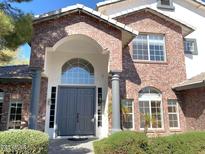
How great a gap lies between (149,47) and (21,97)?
825cm

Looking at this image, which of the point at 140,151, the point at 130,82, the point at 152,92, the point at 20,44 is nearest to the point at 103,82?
the point at 130,82

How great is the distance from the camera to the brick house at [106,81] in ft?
36.8

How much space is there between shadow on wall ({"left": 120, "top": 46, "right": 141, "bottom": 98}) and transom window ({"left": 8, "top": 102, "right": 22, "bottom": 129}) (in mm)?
5964

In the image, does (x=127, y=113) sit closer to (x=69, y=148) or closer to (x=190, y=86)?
(x=190, y=86)

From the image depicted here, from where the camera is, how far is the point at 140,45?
13766 mm

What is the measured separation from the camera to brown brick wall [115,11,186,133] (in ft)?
42.3

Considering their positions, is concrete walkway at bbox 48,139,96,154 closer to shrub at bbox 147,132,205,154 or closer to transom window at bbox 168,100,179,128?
shrub at bbox 147,132,205,154

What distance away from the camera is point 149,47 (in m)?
13.8

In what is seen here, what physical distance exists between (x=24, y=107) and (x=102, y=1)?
931 centimetres

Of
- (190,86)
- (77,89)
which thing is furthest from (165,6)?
(77,89)

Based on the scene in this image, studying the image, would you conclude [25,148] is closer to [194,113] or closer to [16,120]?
[16,120]

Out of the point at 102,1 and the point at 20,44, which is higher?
the point at 102,1

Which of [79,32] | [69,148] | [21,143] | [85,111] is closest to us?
[21,143]

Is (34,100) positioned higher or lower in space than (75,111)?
higher
